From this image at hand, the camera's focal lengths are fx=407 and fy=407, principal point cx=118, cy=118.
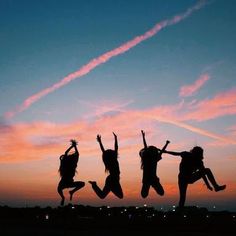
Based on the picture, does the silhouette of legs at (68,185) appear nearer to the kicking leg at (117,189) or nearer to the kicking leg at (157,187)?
the kicking leg at (117,189)

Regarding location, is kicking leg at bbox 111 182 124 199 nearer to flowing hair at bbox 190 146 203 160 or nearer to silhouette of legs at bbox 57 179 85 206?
silhouette of legs at bbox 57 179 85 206

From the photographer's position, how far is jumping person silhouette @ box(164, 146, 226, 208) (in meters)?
13.0

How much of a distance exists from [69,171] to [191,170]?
4.63m

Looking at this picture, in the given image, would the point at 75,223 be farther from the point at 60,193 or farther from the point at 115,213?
the point at 60,193

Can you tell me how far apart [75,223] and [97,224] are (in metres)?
0.64

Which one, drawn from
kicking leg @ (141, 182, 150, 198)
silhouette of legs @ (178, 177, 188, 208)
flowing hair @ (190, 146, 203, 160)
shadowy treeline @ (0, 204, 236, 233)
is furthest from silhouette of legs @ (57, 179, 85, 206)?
flowing hair @ (190, 146, 203, 160)

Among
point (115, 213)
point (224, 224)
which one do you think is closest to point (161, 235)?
point (224, 224)

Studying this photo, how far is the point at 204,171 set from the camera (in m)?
13.0

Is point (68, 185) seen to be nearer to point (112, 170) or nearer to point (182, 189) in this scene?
point (112, 170)

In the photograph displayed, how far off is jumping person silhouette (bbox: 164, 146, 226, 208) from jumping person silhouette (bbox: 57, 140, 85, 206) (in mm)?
4040

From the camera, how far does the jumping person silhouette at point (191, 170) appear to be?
13.0 meters

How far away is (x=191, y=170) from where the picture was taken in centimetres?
1318

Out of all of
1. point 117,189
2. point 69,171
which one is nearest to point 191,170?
point 117,189

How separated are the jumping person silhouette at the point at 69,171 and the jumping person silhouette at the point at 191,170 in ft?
13.3
